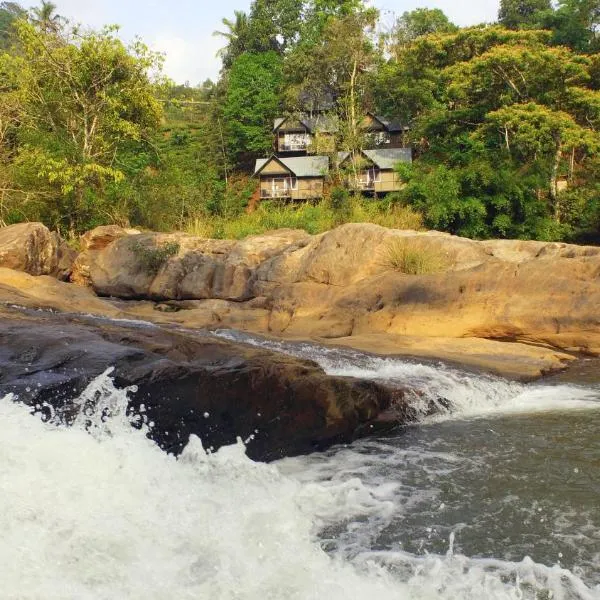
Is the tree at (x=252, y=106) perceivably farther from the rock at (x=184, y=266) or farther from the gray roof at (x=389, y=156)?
the rock at (x=184, y=266)

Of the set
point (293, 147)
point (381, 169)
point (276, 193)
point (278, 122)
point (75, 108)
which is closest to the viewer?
point (75, 108)

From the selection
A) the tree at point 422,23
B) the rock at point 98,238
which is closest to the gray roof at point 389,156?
the tree at point 422,23

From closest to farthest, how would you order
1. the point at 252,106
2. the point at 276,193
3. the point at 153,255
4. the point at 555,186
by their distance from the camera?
the point at 153,255
the point at 555,186
the point at 276,193
the point at 252,106

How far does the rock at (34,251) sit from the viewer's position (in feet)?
55.8

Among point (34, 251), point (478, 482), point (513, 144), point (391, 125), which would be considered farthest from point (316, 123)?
point (478, 482)

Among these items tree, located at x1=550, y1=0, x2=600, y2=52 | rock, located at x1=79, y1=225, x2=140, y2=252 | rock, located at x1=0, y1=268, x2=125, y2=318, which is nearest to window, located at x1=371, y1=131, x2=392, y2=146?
tree, located at x1=550, y1=0, x2=600, y2=52

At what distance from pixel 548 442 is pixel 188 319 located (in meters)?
9.62

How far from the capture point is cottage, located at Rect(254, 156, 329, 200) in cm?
3628

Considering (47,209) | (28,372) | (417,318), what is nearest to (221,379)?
(28,372)

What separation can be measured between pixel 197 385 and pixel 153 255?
1351 cm

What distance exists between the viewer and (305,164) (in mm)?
37312

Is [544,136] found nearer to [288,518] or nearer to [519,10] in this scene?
[519,10]

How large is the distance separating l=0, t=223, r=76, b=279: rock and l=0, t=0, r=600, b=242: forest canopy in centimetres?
267

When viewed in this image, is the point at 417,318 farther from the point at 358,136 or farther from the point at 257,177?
the point at 257,177
